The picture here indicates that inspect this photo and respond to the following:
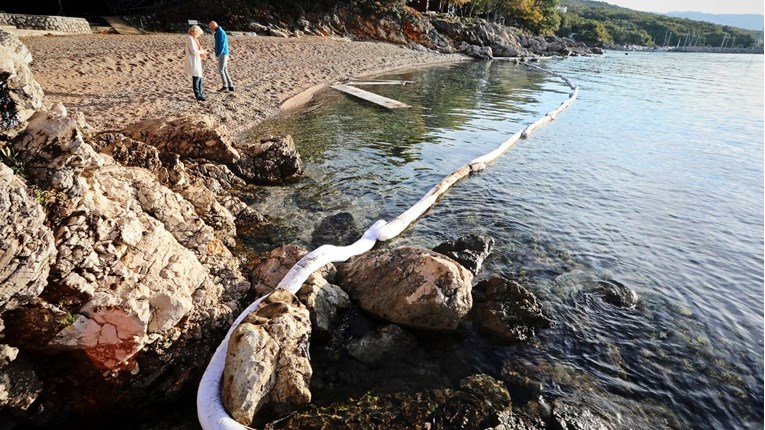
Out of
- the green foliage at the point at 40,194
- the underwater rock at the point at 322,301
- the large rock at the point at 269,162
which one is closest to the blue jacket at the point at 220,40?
the large rock at the point at 269,162

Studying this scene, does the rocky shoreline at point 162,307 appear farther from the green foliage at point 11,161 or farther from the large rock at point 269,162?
the large rock at point 269,162

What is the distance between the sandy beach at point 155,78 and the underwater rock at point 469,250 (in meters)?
9.96

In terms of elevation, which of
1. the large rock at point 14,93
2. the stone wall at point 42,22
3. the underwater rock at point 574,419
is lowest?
the underwater rock at point 574,419

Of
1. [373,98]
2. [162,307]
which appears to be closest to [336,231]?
[162,307]

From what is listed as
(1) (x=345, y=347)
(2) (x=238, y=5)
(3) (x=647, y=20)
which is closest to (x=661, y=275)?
(1) (x=345, y=347)

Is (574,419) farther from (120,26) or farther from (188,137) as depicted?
(120,26)

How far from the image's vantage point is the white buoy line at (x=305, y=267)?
3664mm

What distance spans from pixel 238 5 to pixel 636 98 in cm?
3599

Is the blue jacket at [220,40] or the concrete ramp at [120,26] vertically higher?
the concrete ramp at [120,26]

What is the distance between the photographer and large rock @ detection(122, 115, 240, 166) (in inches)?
351

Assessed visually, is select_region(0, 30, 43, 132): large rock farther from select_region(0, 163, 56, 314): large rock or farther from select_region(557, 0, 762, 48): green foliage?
select_region(557, 0, 762, 48): green foliage

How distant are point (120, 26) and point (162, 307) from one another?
1352 inches

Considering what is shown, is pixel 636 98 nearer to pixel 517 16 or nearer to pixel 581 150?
pixel 581 150

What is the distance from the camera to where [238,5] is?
38.2 meters
